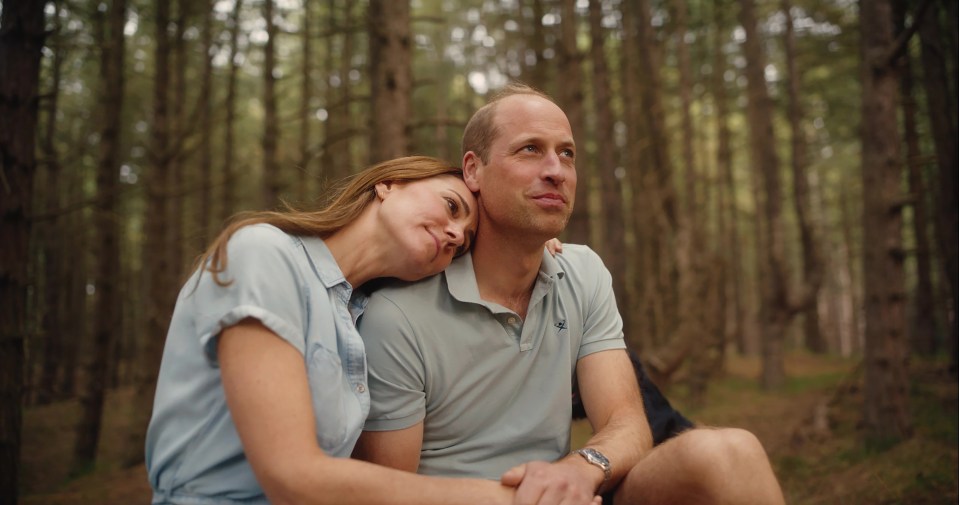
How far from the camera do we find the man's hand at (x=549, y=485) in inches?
85.5

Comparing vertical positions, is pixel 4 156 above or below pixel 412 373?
above

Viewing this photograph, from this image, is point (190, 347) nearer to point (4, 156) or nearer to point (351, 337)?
point (351, 337)

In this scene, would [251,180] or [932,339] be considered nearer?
[932,339]

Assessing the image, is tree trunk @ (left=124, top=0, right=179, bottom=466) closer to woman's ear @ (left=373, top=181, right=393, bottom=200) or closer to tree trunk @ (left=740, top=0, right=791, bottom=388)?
woman's ear @ (left=373, top=181, right=393, bottom=200)

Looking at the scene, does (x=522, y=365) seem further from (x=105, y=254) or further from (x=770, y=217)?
(x=770, y=217)

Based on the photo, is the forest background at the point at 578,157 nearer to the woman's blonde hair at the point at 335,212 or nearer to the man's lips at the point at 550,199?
the woman's blonde hair at the point at 335,212

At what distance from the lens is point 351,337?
2.34 m

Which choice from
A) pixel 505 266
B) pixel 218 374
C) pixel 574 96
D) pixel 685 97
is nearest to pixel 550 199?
pixel 505 266

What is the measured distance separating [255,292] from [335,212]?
25.4 inches

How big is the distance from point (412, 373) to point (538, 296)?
0.68 metres

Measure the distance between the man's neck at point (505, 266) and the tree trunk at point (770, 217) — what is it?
10.1 m

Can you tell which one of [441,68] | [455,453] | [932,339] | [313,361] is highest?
[441,68]

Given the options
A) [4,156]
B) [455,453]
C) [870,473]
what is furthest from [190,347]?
[870,473]

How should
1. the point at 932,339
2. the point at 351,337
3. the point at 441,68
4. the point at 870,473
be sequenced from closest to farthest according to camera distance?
the point at 351,337 → the point at 870,473 → the point at 932,339 → the point at 441,68
